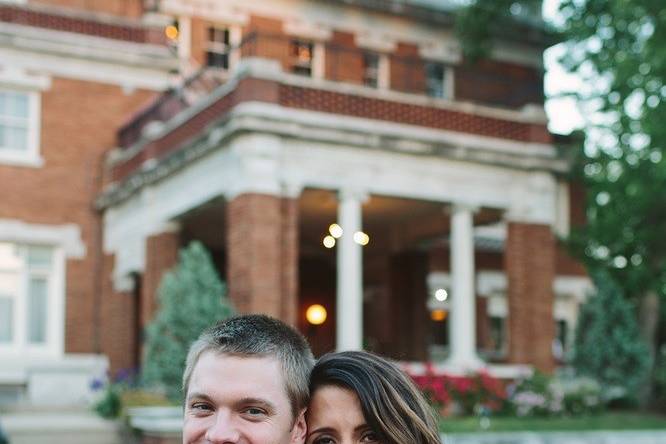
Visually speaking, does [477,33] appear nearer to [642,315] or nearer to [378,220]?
[378,220]

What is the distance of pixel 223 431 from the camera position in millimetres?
2471

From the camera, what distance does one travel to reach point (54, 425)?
1616 cm

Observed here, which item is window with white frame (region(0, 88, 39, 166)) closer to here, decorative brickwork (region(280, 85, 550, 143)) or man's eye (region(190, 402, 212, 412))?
decorative brickwork (region(280, 85, 550, 143))

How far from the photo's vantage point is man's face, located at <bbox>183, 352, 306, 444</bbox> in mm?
2521

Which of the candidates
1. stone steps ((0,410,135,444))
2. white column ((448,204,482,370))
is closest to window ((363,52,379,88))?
white column ((448,204,482,370))

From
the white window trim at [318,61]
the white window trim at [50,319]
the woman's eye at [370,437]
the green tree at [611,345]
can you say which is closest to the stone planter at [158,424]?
the white window trim at [50,319]

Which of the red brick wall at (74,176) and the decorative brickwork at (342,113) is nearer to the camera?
the decorative brickwork at (342,113)

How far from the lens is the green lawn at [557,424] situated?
47.5 feet

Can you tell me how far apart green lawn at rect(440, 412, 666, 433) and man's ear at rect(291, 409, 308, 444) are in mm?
11214

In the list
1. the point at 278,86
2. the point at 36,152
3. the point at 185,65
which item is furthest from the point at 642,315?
the point at 36,152

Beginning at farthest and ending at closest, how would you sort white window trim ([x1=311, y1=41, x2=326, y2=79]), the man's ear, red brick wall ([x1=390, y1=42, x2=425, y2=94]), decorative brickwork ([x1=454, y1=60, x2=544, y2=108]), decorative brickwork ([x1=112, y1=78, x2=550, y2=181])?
Answer: decorative brickwork ([x1=454, y1=60, x2=544, y2=108]), red brick wall ([x1=390, y1=42, x2=425, y2=94]), white window trim ([x1=311, y1=41, x2=326, y2=79]), decorative brickwork ([x1=112, y1=78, x2=550, y2=181]), the man's ear

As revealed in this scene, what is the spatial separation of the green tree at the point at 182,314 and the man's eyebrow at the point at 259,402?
12.6 meters

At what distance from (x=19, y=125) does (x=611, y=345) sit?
12598 mm

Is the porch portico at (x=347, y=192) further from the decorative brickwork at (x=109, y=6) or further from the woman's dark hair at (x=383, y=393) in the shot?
the woman's dark hair at (x=383, y=393)
